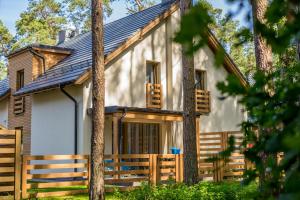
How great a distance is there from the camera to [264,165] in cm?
165

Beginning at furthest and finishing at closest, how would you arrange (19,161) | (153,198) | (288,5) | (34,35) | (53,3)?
(53,3)
(34,35)
(19,161)
(153,198)
(288,5)

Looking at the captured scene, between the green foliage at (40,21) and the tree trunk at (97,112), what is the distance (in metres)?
31.3

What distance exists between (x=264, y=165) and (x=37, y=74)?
1823 centimetres

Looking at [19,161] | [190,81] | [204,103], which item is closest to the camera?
[19,161]

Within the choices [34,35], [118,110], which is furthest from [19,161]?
[34,35]

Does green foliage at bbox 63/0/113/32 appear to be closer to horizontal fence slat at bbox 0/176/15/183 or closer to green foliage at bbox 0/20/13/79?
green foliage at bbox 0/20/13/79

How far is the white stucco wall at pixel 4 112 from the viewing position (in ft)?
71.5

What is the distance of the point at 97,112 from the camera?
29.8ft

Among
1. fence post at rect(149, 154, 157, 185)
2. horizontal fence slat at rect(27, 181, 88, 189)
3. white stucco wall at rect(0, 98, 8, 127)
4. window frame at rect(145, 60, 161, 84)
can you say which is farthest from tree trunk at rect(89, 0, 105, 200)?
white stucco wall at rect(0, 98, 8, 127)

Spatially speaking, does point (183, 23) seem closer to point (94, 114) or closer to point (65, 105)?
point (94, 114)

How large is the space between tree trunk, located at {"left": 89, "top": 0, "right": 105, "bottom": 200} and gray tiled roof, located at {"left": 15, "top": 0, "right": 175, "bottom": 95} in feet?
20.3

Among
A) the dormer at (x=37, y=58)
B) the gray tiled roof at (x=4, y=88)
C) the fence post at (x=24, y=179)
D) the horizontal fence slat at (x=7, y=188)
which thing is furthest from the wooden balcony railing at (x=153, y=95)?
the horizontal fence slat at (x=7, y=188)

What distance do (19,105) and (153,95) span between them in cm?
623

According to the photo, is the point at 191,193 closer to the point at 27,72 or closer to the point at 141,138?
the point at 141,138
